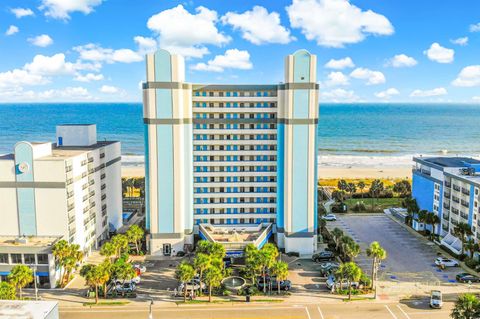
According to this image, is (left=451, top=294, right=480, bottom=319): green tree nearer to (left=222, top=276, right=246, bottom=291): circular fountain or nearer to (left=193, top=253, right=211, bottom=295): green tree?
(left=222, top=276, right=246, bottom=291): circular fountain

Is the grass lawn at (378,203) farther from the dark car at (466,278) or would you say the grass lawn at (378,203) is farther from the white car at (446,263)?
the dark car at (466,278)

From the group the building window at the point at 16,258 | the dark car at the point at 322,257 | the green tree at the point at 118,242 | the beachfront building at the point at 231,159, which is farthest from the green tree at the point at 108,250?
the dark car at the point at 322,257

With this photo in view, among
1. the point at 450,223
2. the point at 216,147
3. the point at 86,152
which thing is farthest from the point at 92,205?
the point at 450,223

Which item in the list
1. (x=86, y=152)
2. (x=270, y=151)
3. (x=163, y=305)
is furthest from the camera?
(x=270, y=151)

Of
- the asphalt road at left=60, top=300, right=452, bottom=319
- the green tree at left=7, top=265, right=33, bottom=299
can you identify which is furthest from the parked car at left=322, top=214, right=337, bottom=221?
the green tree at left=7, top=265, right=33, bottom=299


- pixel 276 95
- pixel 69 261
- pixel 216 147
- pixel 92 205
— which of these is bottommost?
pixel 69 261

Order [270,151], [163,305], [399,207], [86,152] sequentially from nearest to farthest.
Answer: [163,305] < [86,152] < [270,151] < [399,207]

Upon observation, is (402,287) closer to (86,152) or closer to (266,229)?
(266,229)
